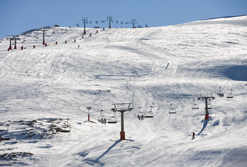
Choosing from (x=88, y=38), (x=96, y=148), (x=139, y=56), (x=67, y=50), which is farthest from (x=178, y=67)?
(x=88, y=38)

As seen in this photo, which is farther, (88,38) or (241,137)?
(88,38)

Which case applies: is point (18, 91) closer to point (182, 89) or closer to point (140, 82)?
point (140, 82)

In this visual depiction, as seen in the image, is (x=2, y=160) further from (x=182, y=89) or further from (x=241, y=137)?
(x=182, y=89)

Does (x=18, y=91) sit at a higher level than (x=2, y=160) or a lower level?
higher

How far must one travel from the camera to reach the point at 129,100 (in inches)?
1254

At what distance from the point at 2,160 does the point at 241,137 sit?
16.7 meters

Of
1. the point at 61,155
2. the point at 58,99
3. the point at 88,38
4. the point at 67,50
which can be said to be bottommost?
the point at 61,155

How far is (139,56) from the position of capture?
152ft

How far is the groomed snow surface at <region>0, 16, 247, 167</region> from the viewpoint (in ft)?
63.7

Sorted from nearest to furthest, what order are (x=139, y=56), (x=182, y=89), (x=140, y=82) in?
1. (x=182, y=89)
2. (x=140, y=82)
3. (x=139, y=56)

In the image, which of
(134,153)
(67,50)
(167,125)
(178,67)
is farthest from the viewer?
(67,50)

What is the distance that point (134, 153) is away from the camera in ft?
64.4

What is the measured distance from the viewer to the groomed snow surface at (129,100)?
19.4 metres

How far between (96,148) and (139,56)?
2731 centimetres
